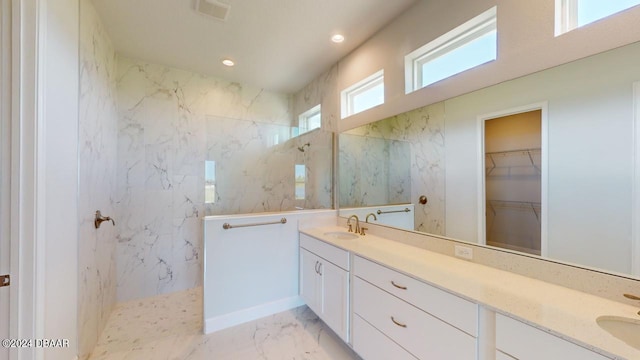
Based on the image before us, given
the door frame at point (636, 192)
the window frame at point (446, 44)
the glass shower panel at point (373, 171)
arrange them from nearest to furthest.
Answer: the door frame at point (636, 192) → the window frame at point (446, 44) → the glass shower panel at point (373, 171)

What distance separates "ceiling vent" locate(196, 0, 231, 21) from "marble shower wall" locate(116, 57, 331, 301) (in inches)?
35.9

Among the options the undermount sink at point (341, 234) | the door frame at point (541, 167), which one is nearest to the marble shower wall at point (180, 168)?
the undermount sink at point (341, 234)

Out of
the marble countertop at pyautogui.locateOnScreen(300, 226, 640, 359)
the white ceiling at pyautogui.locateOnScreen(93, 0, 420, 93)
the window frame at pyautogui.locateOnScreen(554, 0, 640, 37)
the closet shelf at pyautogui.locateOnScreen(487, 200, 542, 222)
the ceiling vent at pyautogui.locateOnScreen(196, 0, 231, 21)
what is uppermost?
the white ceiling at pyautogui.locateOnScreen(93, 0, 420, 93)

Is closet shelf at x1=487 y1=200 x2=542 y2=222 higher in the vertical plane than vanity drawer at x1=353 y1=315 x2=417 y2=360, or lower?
higher

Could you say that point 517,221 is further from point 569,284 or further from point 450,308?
point 450,308

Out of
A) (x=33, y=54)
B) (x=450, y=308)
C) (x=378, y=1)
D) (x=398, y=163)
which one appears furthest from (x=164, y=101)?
(x=450, y=308)

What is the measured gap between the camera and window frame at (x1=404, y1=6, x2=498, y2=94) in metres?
1.53

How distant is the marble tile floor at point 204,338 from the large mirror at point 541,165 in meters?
1.26

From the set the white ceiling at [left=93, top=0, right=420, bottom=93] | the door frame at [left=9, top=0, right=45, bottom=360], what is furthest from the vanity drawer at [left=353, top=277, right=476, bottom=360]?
the white ceiling at [left=93, top=0, right=420, bottom=93]

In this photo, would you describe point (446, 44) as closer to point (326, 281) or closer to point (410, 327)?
point (410, 327)

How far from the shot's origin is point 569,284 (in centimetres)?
112

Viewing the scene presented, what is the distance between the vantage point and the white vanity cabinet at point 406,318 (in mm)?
1063

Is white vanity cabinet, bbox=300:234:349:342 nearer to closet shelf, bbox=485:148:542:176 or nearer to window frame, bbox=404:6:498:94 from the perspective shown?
closet shelf, bbox=485:148:542:176

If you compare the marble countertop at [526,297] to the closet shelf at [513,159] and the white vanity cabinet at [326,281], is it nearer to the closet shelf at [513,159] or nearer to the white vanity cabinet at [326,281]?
the white vanity cabinet at [326,281]
